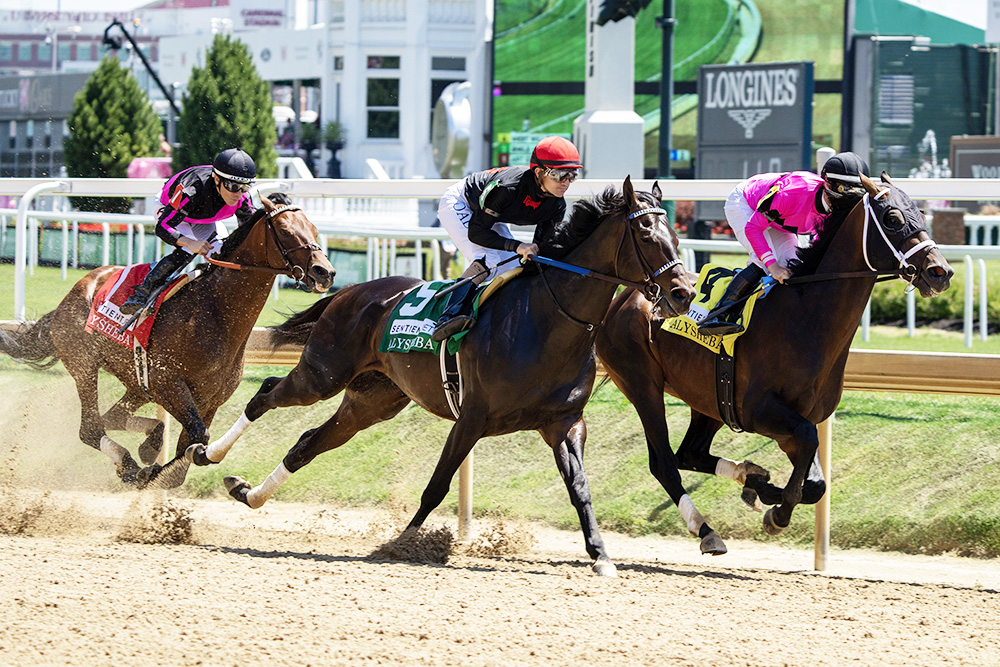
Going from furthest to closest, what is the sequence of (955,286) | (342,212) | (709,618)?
(342,212)
(955,286)
(709,618)

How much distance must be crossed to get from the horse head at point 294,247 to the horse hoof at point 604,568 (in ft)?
5.78

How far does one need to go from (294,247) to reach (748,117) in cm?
921

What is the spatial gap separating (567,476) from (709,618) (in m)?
1.15

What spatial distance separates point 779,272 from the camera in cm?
536

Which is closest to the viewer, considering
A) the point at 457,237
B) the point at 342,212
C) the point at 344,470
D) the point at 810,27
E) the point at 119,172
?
the point at 457,237

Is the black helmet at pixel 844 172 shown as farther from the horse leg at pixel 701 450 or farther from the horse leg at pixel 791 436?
the horse leg at pixel 701 450

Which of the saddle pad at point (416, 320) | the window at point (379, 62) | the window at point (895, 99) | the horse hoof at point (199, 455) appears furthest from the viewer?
the window at point (379, 62)

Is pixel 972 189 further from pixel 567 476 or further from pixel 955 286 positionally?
pixel 955 286

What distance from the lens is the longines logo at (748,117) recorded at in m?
13.8

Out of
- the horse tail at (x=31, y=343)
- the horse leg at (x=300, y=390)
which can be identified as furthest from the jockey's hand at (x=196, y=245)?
the horse tail at (x=31, y=343)

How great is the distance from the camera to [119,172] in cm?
2598

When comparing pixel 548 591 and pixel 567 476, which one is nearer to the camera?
pixel 548 591

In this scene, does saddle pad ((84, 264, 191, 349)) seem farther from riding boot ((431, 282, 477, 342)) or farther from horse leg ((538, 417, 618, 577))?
horse leg ((538, 417, 618, 577))

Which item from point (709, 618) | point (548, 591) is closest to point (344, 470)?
point (548, 591)
